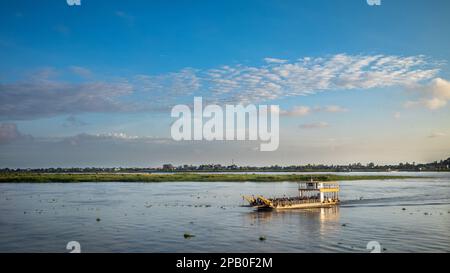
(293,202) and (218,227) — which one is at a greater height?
(293,202)

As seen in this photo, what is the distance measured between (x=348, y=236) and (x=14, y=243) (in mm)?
27895

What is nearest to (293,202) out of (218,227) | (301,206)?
(301,206)

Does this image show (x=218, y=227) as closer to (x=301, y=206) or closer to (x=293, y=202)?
(x=293, y=202)

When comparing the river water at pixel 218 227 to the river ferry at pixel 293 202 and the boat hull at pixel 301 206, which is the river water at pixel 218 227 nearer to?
the boat hull at pixel 301 206

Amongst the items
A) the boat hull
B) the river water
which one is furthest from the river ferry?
the river water

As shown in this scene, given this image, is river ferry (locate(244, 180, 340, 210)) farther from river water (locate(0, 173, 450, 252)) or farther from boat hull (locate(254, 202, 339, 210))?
river water (locate(0, 173, 450, 252))

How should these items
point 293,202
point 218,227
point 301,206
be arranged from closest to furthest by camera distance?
point 218,227
point 293,202
point 301,206

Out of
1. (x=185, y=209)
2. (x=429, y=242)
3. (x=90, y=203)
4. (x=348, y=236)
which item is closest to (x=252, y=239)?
(x=348, y=236)

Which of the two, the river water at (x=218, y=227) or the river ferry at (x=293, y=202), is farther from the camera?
the river ferry at (x=293, y=202)

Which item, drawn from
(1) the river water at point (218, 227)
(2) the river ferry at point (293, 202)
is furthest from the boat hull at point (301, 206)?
(1) the river water at point (218, 227)

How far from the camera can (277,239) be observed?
3450cm

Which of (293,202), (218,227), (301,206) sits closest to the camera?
(218,227)

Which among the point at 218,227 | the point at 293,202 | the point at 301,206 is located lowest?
the point at 218,227
